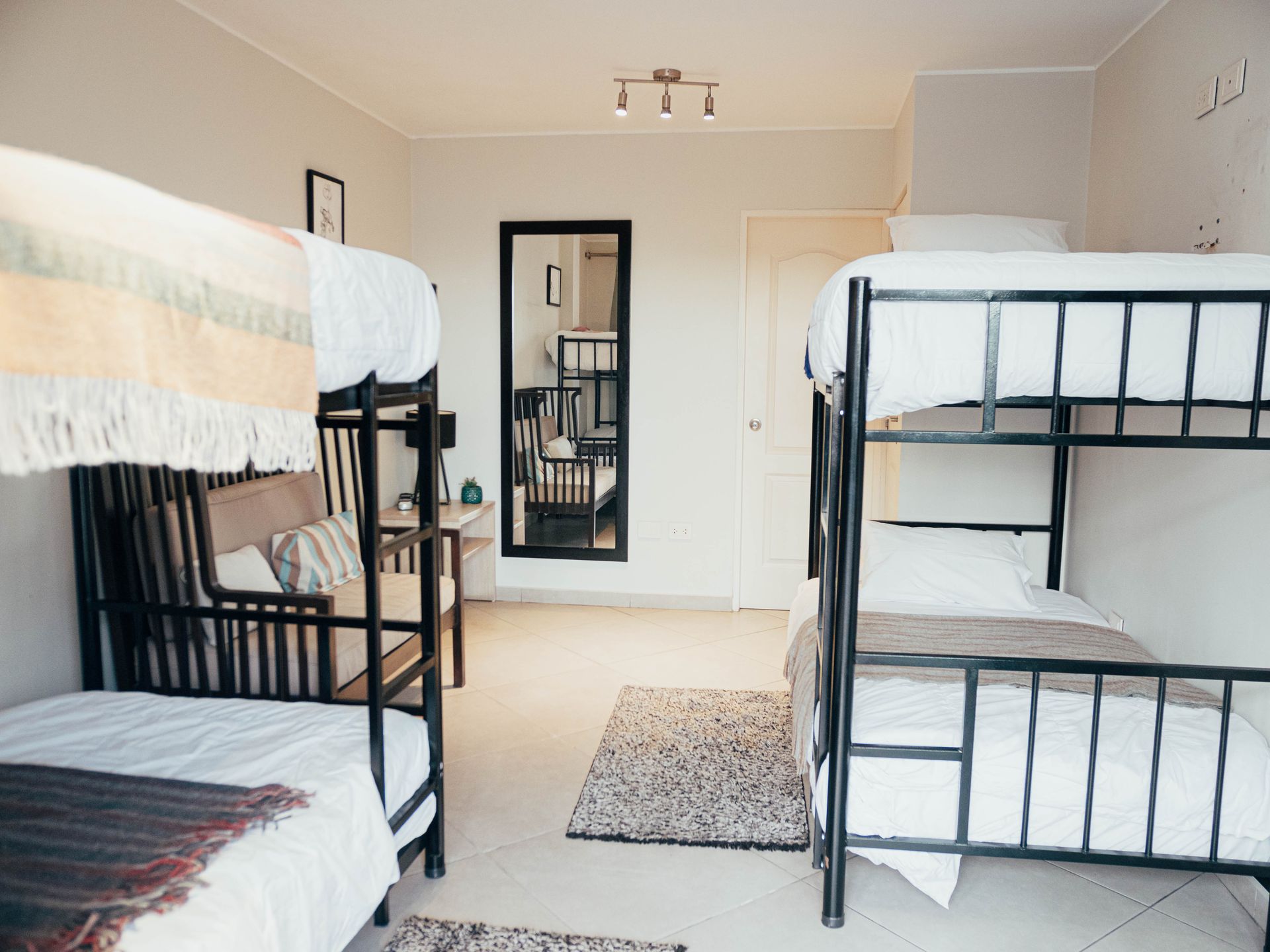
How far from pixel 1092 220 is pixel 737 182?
1.72 meters

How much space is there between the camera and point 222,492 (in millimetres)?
2855

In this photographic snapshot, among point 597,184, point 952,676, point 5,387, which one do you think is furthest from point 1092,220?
point 5,387

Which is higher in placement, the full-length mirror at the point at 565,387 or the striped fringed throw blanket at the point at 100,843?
the full-length mirror at the point at 565,387

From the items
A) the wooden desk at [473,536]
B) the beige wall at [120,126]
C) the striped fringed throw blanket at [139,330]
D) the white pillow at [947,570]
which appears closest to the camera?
the striped fringed throw blanket at [139,330]

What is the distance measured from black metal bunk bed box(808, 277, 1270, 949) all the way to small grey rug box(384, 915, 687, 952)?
1.63 feet

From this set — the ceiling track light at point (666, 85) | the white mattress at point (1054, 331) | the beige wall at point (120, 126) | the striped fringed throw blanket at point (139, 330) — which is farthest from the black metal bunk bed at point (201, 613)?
the ceiling track light at point (666, 85)

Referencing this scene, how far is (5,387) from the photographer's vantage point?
0.94 m

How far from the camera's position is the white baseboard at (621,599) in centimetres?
475

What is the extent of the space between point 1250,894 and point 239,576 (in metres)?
2.78

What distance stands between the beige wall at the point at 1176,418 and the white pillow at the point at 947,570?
0.32 m

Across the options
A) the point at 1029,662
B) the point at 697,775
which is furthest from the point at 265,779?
the point at 1029,662

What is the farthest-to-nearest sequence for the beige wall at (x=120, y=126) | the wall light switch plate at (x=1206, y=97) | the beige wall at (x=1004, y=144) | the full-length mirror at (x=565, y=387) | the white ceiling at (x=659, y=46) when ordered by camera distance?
the full-length mirror at (x=565, y=387) < the beige wall at (x=1004, y=144) < the white ceiling at (x=659, y=46) < the wall light switch plate at (x=1206, y=97) < the beige wall at (x=120, y=126)

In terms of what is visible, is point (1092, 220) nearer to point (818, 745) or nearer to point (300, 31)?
point (818, 745)

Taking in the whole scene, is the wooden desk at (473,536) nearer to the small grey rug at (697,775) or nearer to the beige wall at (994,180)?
the small grey rug at (697,775)
